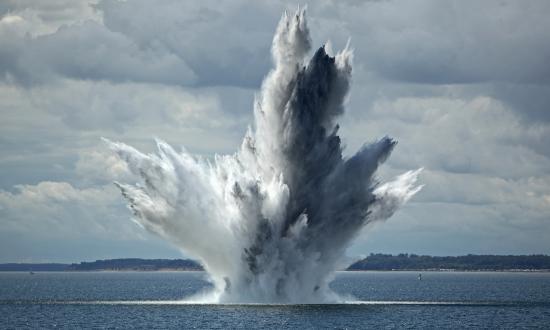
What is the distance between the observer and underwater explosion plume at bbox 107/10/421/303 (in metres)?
106

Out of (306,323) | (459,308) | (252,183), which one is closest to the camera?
(306,323)

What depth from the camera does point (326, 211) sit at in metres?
109

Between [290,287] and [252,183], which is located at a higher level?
[252,183]

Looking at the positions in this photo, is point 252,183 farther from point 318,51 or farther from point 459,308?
point 459,308

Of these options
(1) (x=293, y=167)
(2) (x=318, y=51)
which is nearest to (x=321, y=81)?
(2) (x=318, y=51)

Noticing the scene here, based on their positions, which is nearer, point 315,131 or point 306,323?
point 306,323

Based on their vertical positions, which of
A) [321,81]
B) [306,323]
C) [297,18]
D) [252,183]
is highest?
[297,18]

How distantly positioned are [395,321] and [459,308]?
22.7 meters

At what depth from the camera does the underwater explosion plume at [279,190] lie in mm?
105750

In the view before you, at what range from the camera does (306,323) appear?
94062mm

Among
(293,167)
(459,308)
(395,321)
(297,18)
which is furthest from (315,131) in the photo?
(459,308)

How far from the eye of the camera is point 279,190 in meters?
104

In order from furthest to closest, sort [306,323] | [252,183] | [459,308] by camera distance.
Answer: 1. [459,308]
2. [252,183]
3. [306,323]

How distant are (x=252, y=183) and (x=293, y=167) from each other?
20.7 feet
